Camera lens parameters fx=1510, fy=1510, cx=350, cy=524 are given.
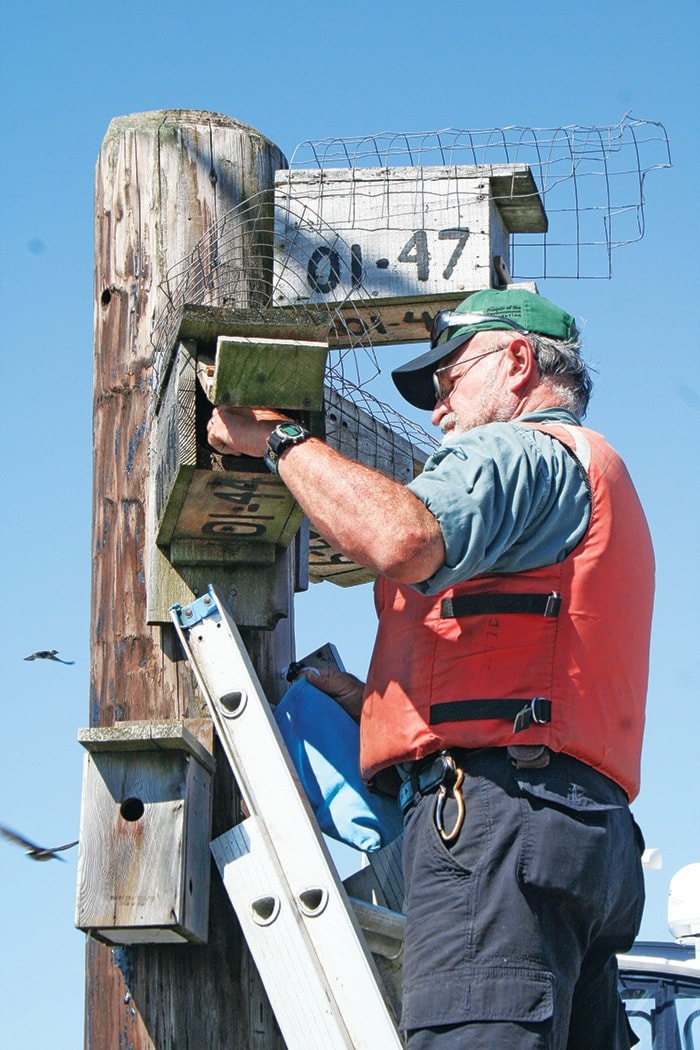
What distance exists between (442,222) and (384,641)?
158 cm

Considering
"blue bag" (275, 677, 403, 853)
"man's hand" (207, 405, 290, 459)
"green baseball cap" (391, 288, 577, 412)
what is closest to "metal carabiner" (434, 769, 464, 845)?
"blue bag" (275, 677, 403, 853)

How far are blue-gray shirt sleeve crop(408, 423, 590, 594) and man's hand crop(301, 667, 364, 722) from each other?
845 mm

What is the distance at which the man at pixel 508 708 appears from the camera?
2750mm

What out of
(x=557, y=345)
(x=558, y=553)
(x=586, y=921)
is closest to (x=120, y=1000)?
(x=586, y=921)

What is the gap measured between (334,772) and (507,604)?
753mm

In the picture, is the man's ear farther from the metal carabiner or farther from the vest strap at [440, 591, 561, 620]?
the metal carabiner

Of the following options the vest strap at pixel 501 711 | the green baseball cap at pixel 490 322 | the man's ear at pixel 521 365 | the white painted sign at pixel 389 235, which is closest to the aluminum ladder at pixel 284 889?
the vest strap at pixel 501 711

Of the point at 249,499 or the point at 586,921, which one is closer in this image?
the point at 586,921

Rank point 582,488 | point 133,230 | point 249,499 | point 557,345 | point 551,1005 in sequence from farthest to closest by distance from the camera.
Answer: point 133,230 < point 249,499 < point 557,345 < point 582,488 < point 551,1005

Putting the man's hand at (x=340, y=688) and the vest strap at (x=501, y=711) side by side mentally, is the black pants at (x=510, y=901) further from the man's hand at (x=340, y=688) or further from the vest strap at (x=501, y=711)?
the man's hand at (x=340, y=688)

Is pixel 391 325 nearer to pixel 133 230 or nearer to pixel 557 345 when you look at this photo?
pixel 133 230

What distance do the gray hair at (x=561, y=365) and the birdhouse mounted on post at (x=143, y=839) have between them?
3.75 ft

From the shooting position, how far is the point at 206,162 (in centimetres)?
415

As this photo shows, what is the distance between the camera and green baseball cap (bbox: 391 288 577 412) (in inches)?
134
